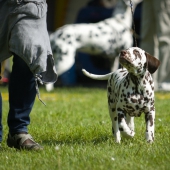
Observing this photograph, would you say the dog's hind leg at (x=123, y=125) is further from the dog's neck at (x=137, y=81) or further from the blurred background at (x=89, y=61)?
the blurred background at (x=89, y=61)

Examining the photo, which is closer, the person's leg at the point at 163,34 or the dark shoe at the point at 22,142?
the dark shoe at the point at 22,142

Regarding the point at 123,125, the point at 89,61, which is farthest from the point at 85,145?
the point at 89,61

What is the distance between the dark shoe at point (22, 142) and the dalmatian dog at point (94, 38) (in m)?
6.26

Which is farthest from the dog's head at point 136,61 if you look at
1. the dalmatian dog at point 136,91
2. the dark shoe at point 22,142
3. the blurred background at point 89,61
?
the blurred background at point 89,61

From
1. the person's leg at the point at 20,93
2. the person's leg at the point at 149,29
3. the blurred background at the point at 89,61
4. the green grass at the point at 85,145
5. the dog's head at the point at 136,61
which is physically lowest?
the blurred background at the point at 89,61

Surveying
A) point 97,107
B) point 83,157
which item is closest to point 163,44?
point 97,107

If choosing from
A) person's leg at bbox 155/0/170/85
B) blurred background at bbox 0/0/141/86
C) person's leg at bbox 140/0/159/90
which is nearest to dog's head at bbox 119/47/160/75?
person's leg at bbox 155/0/170/85

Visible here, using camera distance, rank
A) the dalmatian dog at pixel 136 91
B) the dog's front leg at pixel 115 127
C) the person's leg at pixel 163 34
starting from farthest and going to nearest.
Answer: the person's leg at pixel 163 34
the dog's front leg at pixel 115 127
the dalmatian dog at pixel 136 91

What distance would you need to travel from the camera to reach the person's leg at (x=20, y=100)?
491 cm

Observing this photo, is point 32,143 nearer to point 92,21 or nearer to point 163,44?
point 163,44

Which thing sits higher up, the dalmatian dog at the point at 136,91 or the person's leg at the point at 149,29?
the dalmatian dog at the point at 136,91

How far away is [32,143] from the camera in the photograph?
16.2 feet

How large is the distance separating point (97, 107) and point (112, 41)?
3.27 meters

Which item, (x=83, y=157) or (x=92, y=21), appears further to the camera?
(x=92, y=21)
